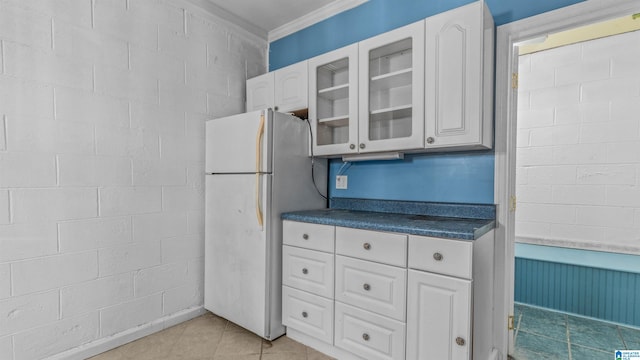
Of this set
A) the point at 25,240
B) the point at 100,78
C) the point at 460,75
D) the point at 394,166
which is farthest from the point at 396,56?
the point at 25,240

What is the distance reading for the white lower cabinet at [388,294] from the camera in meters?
1.50

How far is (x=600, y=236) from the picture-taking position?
282 centimetres

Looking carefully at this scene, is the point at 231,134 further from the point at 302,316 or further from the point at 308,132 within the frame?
the point at 302,316

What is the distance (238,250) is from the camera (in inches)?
91.3

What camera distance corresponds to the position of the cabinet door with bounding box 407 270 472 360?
4.83 feet

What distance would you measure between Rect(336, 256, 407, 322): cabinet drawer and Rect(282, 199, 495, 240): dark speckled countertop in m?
0.23

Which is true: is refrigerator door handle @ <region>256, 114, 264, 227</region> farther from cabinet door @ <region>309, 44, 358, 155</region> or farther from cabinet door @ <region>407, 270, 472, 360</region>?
cabinet door @ <region>407, 270, 472, 360</region>

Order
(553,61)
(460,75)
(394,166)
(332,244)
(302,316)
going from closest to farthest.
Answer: (460,75)
(332,244)
(302,316)
(394,166)
(553,61)

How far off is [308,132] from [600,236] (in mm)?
2829

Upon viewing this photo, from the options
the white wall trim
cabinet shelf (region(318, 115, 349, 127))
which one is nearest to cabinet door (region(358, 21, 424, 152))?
cabinet shelf (region(318, 115, 349, 127))

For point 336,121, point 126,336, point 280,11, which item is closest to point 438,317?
point 336,121

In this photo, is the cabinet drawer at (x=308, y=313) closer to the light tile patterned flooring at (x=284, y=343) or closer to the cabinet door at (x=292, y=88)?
the light tile patterned flooring at (x=284, y=343)

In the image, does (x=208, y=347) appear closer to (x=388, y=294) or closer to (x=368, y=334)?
(x=368, y=334)

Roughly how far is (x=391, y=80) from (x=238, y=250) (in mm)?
1641
